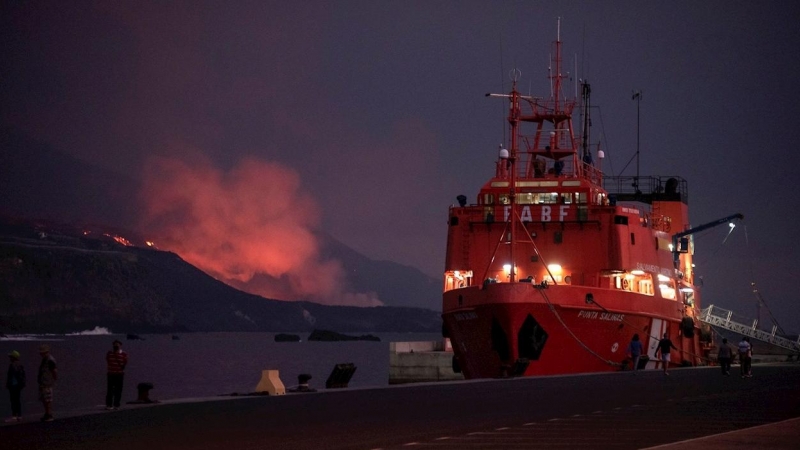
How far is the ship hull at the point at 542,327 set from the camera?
43469 millimetres

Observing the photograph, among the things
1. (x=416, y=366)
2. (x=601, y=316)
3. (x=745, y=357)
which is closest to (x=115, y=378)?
(x=601, y=316)

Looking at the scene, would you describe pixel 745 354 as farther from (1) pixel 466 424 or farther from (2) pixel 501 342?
(1) pixel 466 424

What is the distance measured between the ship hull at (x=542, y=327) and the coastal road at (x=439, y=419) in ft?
27.0

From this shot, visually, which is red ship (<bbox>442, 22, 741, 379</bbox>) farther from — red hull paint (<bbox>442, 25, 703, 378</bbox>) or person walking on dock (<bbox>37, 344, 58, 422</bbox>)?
person walking on dock (<bbox>37, 344, 58, 422</bbox>)

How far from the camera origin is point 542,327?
4391cm

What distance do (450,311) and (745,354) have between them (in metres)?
11.9

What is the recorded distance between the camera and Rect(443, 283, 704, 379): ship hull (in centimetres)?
4347

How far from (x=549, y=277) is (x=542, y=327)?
13.6 ft

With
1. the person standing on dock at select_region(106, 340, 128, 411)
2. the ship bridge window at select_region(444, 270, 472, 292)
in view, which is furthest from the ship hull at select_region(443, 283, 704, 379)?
the person standing on dock at select_region(106, 340, 128, 411)

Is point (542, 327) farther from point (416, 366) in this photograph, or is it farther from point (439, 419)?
point (439, 419)

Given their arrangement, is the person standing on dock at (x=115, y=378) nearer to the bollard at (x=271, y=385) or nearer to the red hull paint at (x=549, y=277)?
the bollard at (x=271, y=385)

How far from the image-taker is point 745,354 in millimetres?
41594

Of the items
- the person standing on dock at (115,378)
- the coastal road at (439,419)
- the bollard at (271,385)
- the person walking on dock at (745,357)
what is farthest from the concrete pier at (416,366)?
the person standing on dock at (115,378)

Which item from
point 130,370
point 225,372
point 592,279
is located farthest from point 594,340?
point 130,370
